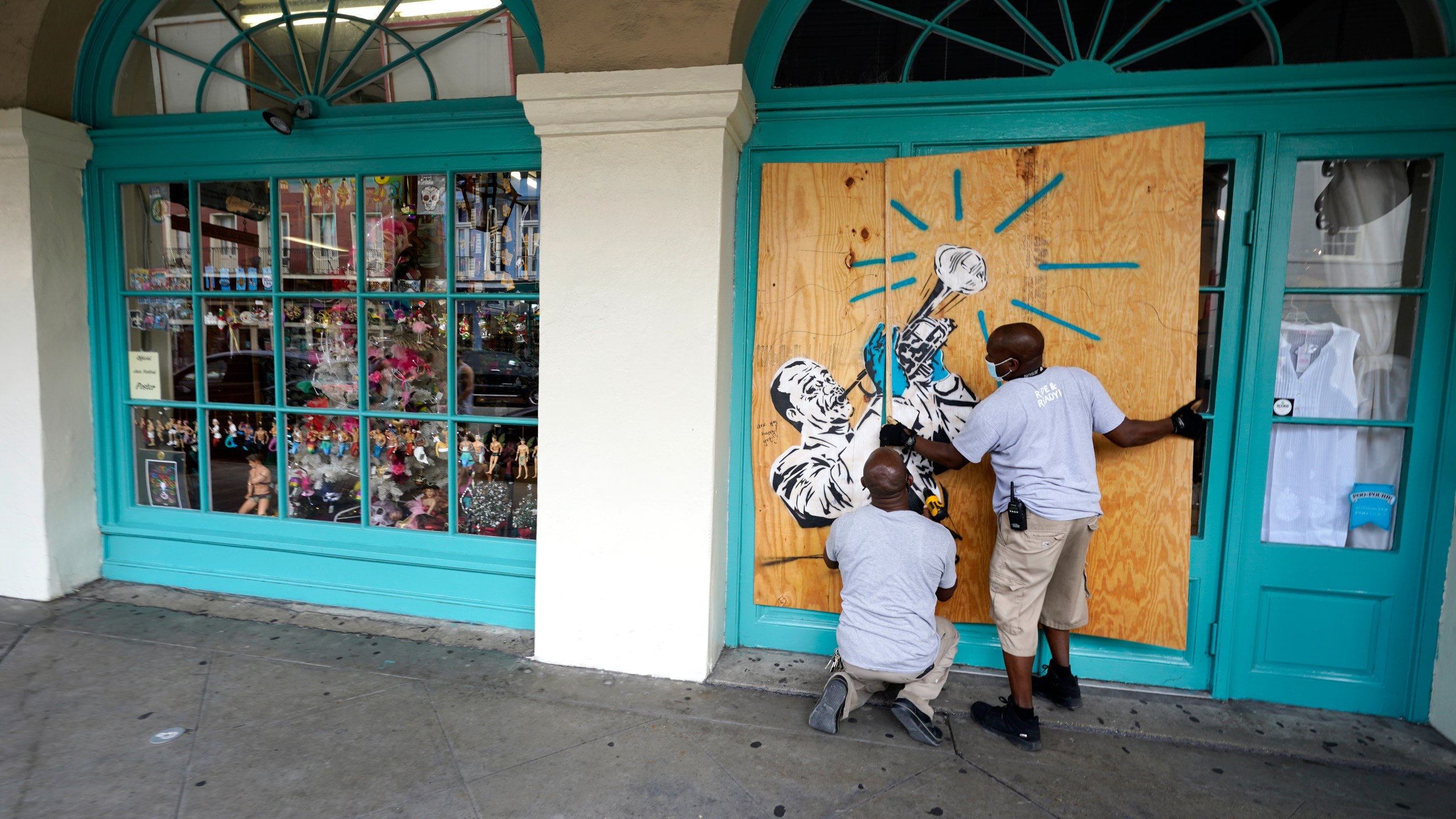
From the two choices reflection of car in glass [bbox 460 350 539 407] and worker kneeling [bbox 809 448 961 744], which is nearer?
worker kneeling [bbox 809 448 961 744]

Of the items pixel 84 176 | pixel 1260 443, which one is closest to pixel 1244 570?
pixel 1260 443

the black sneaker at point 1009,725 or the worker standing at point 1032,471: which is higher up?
the worker standing at point 1032,471

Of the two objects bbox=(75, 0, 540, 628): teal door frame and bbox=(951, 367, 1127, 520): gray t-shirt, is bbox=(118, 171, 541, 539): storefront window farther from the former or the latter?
bbox=(951, 367, 1127, 520): gray t-shirt

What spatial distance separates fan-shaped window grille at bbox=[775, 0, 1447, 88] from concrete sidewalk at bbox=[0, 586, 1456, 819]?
9.39 feet

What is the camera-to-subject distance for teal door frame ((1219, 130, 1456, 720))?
9.57 feet

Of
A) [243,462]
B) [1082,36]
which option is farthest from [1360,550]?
[243,462]

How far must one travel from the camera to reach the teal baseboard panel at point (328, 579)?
385 cm

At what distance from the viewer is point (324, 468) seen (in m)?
4.14

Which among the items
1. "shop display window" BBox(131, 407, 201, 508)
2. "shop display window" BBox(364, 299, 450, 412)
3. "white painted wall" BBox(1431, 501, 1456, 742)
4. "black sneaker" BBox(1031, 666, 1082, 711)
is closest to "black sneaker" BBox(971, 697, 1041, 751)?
"black sneaker" BBox(1031, 666, 1082, 711)

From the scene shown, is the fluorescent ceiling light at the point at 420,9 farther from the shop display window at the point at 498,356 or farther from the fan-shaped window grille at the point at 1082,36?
the fan-shaped window grille at the point at 1082,36

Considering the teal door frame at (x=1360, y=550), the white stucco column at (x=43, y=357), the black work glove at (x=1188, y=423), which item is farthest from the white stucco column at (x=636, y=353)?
the white stucco column at (x=43, y=357)

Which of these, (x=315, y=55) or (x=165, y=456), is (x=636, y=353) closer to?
(x=315, y=55)

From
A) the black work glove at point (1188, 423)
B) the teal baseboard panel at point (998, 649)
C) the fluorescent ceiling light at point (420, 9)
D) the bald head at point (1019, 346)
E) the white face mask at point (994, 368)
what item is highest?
the fluorescent ceiling light at point (420, 9)

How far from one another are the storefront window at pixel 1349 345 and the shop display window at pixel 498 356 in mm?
3587
